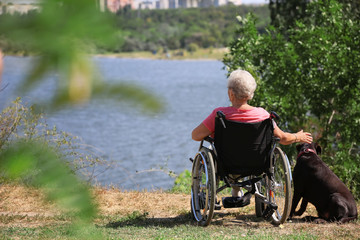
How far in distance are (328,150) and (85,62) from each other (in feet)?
26.0

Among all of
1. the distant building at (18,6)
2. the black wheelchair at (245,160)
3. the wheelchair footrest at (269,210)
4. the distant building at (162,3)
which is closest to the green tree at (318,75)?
the wheelchair footrest at (269,210)

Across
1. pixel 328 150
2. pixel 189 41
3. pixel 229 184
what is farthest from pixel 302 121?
pixel 189 41

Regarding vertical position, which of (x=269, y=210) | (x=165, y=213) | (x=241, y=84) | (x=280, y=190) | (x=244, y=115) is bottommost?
(x=165, y=213)

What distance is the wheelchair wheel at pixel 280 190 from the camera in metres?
3.72

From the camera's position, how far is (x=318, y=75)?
7.83 m

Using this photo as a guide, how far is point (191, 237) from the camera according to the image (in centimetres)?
353

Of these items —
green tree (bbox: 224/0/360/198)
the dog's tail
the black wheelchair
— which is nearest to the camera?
the black wheelchair

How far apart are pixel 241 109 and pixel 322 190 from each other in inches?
40.7

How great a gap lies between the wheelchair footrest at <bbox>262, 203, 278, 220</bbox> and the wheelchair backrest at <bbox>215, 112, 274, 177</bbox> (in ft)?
0.94

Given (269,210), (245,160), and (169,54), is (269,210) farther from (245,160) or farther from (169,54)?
(169,54)

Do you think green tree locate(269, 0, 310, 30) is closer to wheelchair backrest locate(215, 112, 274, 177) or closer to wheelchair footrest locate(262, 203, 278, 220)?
wheelchair footrest locate(262, 203, 278, 220)

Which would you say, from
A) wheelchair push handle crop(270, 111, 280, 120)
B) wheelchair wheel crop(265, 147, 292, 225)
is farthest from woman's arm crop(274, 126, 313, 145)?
wheelchair push handle crop(270, 111, 280, 120)

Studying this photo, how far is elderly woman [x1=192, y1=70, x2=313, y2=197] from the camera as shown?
11.9 feet

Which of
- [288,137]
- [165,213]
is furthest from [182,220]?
[288,137]
